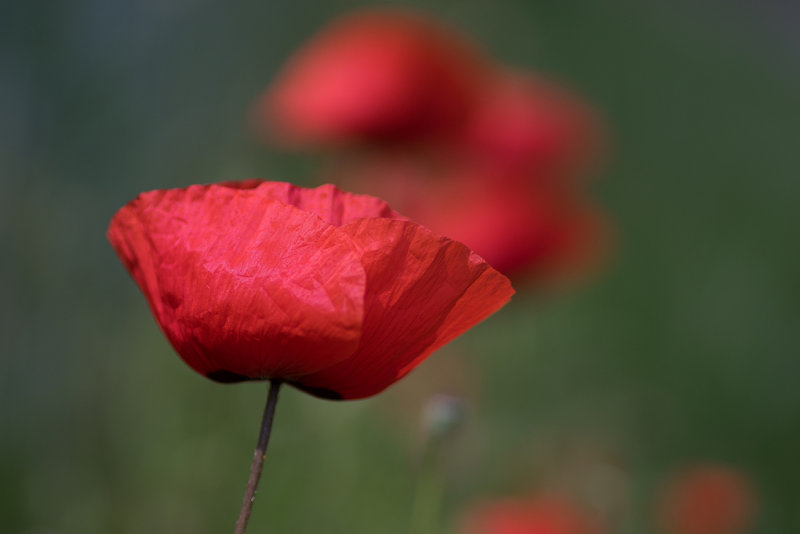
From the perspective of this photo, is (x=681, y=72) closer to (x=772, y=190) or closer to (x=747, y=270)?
(x=772, y=190)

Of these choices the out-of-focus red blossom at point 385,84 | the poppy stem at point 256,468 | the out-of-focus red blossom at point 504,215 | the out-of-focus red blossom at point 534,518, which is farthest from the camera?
the out-of-focus red blossom at point 385,84

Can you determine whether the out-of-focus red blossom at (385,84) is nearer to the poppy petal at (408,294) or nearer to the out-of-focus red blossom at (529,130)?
the out-of-focus red blossom at (529,130)

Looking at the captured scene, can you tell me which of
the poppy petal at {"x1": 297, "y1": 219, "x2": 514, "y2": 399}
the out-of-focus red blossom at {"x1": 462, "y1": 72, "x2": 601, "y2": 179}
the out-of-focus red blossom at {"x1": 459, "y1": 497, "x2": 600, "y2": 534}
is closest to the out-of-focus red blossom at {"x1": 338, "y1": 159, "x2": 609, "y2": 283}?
the out-of-focus red blossom at {"x1": 462, "y1": 72, "x2": 601, "y2": 179}

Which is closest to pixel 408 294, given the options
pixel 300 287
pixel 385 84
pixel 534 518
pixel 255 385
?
pixel 300 287

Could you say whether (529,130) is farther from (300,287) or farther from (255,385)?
(300,287)

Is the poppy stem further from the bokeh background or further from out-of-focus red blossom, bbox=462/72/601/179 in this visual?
out-of-focus red blossom, bbox=462/72/601/179

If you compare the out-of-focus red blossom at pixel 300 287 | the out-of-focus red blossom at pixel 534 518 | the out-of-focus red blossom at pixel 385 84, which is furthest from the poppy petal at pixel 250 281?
the out-of-focus red blossom at pixel 385 84
